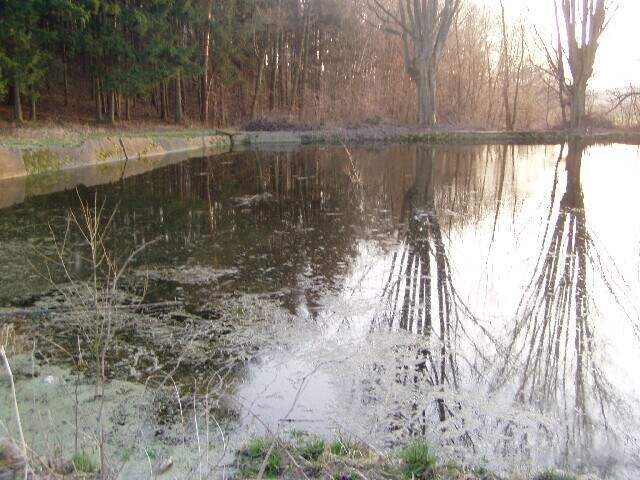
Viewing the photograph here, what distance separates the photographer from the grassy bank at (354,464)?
2.72 m

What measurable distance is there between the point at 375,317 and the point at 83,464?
9.10 ft

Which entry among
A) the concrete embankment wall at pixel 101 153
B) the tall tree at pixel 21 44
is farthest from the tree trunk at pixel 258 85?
the tall tree at pixel 21 44

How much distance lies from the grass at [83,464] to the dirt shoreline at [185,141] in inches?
444

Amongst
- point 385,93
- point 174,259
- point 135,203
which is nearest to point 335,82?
point 385,93

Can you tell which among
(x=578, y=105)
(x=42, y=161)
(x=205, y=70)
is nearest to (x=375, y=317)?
(x=42, y=161)

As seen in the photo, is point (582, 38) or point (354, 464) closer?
point (354, 464)

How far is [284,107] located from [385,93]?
5467 millimetres

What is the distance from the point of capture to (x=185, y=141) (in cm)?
2059

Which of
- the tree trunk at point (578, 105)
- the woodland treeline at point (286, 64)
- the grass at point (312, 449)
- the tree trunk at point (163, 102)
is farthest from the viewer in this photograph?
the tree trunk at point (163, 102)

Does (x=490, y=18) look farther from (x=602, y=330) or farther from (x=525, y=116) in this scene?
(x=602, y=330)

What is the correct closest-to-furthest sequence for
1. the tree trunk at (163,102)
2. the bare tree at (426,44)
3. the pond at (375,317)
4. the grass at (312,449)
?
the grass at (312,449)
the pond at (375,317)
the bare tree at (426,44)
the tree trunk at (163,102)

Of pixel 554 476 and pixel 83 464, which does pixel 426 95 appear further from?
pixel 83 464

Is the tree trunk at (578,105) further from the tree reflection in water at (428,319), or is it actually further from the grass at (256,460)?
the grass at (256,460)

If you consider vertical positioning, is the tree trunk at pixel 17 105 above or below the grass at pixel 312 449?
above
